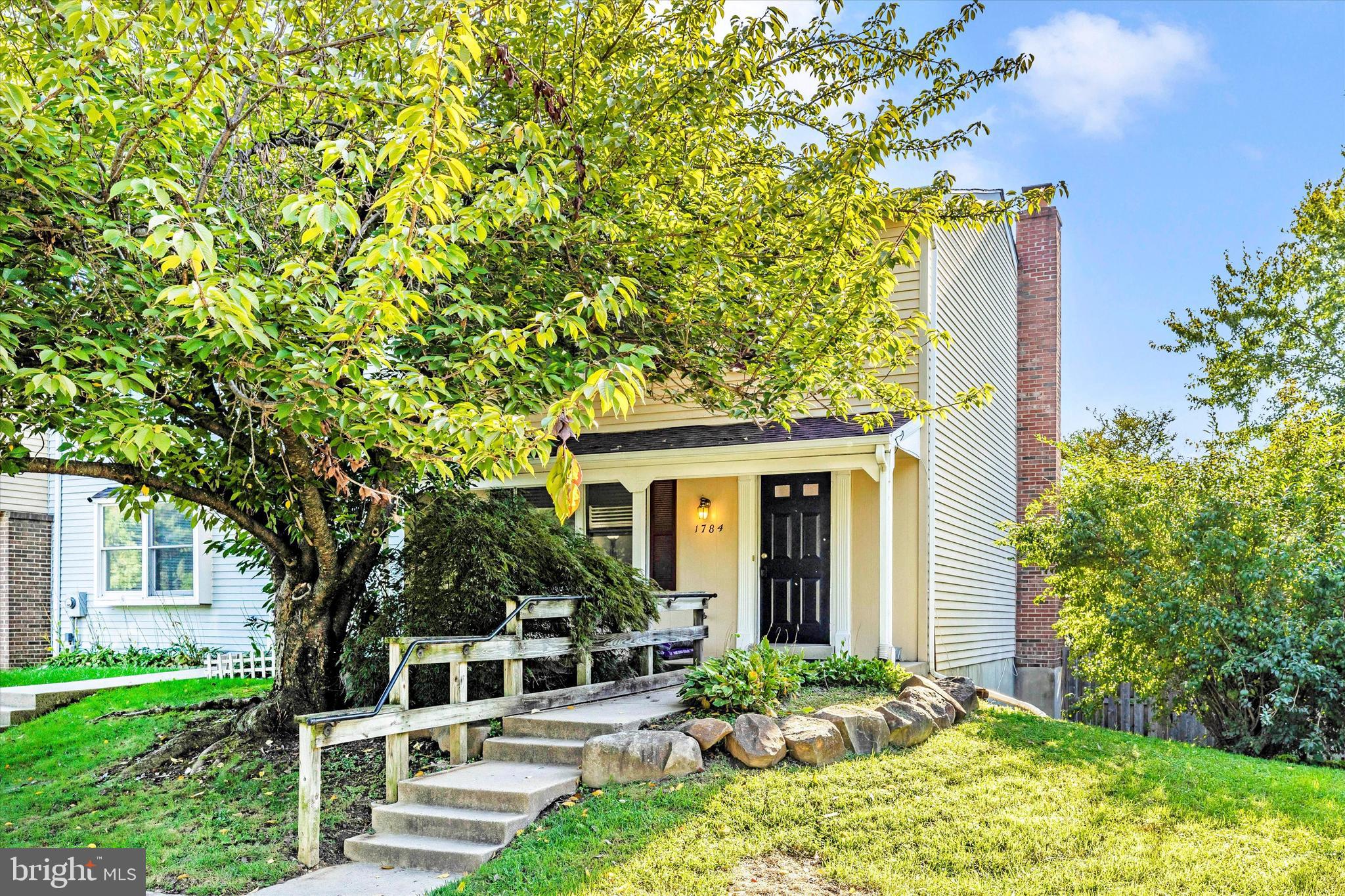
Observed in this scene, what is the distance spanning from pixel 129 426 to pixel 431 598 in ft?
10.9

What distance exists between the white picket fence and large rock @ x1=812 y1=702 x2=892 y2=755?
840 centimetres

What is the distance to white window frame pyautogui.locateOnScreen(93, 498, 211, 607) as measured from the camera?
14.6 meters

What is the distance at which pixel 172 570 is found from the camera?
15.0 m

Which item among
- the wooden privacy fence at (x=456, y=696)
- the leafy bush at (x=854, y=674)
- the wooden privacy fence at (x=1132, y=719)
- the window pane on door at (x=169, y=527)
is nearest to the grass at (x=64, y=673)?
the window pane on door at (x=169, y=527)

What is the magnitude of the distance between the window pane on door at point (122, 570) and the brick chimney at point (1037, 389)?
1406cm

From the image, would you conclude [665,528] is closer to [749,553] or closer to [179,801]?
[749,553]

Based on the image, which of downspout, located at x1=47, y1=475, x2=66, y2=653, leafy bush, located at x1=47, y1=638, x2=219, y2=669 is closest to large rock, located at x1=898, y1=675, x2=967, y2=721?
leafy bush, located at x1=47, y1=638, x2=219, y2=669

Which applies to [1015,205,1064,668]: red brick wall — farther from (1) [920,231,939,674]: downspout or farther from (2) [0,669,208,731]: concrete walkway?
(2) [0,669,208,731]: concrete walkway

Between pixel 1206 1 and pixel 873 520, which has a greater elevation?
pixel 1206 1

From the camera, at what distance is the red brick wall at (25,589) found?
15.5m

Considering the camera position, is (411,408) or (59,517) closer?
(411,408)

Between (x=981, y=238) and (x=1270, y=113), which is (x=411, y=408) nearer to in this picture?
(x=981, y=238)

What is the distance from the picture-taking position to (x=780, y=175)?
777 cm

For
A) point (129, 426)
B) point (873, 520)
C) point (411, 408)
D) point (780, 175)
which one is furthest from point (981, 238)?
point (129, 426)
